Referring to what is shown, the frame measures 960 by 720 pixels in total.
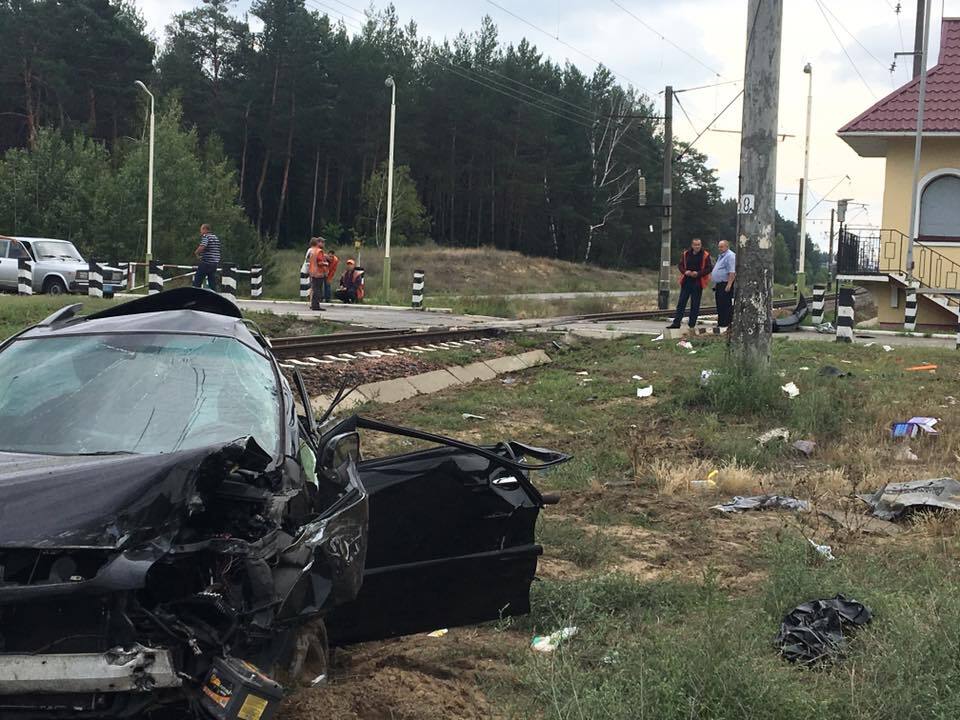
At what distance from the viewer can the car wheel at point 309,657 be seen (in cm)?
353

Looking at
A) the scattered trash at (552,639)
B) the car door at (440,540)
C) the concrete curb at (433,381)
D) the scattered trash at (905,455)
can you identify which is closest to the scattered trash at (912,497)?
the scattered trash at (905,455)

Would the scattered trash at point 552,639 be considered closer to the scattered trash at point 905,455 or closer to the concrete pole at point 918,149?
the scattered trash at point 905,455

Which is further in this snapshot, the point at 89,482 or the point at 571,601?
the point at 571,601

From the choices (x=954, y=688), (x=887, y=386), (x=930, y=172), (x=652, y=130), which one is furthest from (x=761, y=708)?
(x=652, y=130)

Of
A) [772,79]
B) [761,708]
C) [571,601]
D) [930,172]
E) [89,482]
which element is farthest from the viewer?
[930,172]

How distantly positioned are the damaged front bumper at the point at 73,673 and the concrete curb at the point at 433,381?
7.69m

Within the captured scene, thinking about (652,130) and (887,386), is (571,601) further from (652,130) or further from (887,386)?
(652,130)

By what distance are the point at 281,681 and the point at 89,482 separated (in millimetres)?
892

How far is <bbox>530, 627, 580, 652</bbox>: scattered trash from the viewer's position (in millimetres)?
4792

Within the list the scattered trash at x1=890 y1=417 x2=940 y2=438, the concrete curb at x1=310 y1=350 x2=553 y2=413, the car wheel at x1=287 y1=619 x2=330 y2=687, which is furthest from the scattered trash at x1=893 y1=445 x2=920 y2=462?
the car wheel at x1=287 y1=619 x2=330 y2=687

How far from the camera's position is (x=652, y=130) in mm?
98500

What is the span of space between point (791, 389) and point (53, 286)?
21718mm

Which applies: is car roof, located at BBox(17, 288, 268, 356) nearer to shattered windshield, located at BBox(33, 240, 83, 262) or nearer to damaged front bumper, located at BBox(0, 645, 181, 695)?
damaged front bumper, located at BBox(0, 645, 181, 695)

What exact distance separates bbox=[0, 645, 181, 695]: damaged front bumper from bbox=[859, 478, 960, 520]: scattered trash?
222 inches
